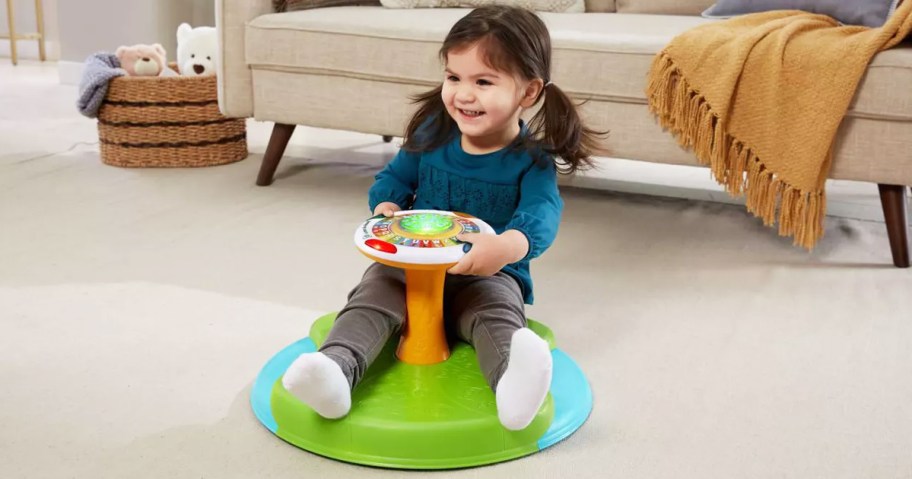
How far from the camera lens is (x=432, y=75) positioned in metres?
2.06

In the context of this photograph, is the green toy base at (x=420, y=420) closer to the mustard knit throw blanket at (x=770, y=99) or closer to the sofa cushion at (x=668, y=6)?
the mustard knit throw blanket at (x=770, y=99)

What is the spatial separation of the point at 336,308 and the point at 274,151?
876mm


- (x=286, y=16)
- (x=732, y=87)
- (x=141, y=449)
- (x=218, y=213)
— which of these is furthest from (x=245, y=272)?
(x=732, y=87)

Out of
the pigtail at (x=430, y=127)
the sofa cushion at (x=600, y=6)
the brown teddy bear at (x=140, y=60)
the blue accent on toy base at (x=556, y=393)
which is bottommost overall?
the blue accent on toy base at (x=556, y=393)

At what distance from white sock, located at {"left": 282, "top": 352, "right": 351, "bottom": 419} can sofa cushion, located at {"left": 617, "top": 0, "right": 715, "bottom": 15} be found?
5.52 ft

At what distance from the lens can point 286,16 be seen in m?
2.23

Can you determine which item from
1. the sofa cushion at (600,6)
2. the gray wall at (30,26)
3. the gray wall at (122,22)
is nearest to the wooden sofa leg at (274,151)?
the sofa cushion at (600,6)

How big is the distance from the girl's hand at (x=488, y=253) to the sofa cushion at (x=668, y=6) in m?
1.45

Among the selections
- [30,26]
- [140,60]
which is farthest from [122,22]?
[140,60]

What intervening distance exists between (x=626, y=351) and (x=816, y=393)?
26cm

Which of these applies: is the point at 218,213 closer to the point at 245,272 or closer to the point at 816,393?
the point at 245,272

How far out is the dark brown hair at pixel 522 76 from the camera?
1.21 metres

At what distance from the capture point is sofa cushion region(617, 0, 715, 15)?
2.43 meters

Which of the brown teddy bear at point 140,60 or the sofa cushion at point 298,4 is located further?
the brown teddy bear at point 140,60
